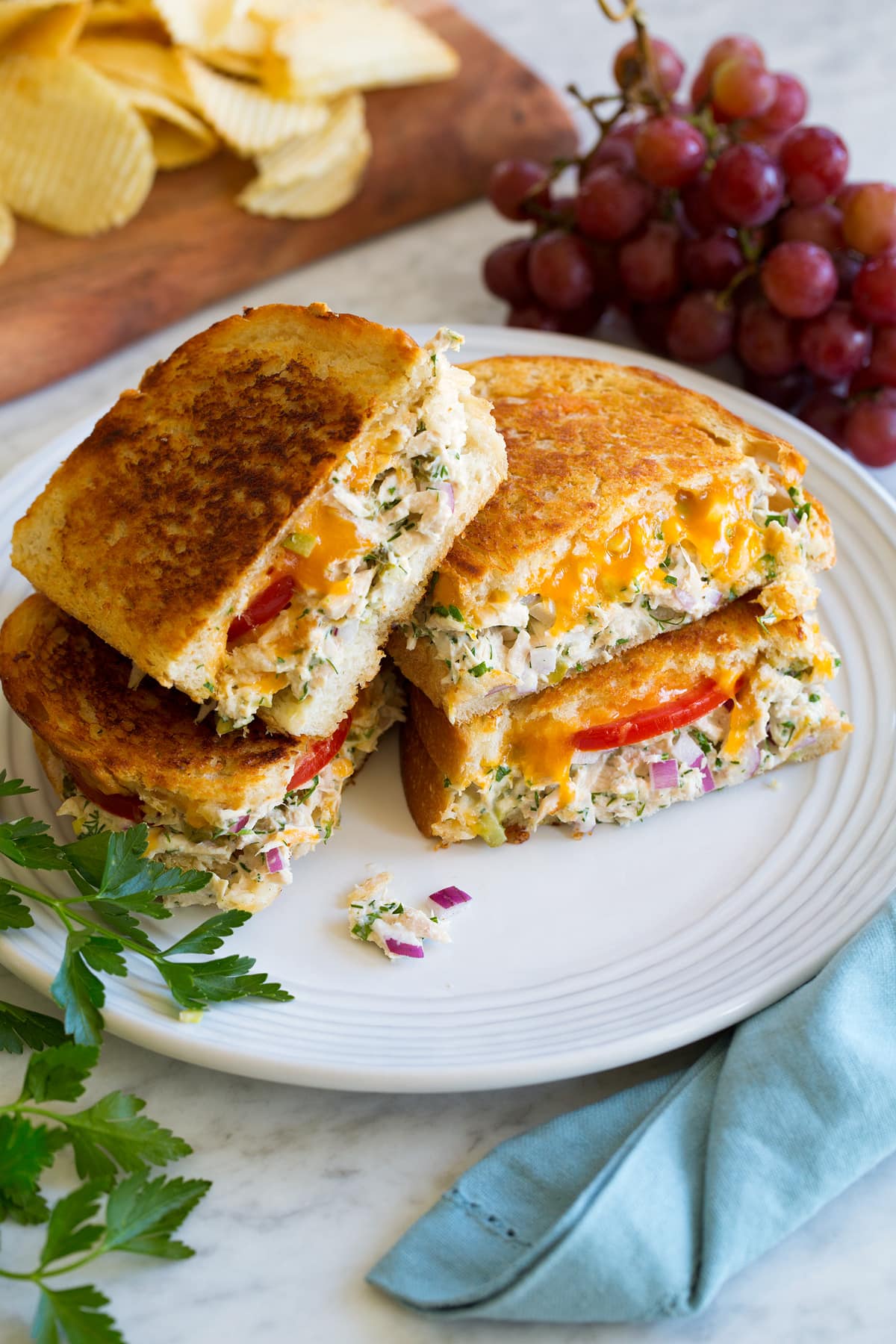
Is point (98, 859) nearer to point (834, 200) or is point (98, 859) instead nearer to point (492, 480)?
point (492, 480)

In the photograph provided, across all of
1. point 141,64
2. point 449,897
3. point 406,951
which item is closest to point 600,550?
point 449,897

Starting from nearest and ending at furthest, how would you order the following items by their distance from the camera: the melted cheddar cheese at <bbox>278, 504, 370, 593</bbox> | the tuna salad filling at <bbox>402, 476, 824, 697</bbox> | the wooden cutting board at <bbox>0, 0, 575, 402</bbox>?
1. the melted cheddar cheese at <bbox>278, 504, 370, 593</bbox>
2. the tuna salad filling at <bbox>402, 476, 824, 697</bbox>
3. the wooden cutting board at <bbox>0, 0, 575, 402</bbox>

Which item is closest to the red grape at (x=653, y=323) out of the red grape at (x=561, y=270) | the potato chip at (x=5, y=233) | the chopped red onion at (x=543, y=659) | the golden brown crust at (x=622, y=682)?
the red grape at (x=561, y=270)

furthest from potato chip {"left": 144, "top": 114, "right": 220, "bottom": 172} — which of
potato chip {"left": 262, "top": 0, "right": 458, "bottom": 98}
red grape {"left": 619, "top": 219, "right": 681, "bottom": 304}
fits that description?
red grape {"left": 619, "top": 219, "right": 681, "bottom": 304}

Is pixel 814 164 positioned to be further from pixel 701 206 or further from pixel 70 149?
pixel 70 149

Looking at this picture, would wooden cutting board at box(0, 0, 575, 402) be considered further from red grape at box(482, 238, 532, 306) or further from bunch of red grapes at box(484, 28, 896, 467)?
bunch of red grapes at box(484, 28, 896, 467)

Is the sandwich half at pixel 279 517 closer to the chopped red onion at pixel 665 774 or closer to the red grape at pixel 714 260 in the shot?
the chopped red onion at pixel 665 774

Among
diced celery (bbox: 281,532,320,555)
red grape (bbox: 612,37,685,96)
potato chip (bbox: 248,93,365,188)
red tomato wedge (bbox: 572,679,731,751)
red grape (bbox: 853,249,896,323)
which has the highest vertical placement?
red grape (bbox: 612,37,685,96)
